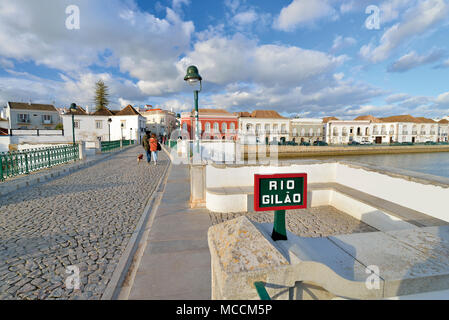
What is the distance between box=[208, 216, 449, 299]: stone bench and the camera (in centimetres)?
127

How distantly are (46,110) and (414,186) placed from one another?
67.0m

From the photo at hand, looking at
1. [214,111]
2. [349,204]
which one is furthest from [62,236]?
[214,111]

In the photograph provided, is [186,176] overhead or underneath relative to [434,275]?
underneath

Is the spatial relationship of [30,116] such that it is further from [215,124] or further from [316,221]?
[316,221]

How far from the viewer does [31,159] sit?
10.2 m

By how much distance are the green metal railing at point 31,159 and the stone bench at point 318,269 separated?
1060cm

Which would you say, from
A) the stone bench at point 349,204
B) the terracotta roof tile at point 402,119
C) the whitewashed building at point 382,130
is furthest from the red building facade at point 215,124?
the terracotta roof tile at point 402,119

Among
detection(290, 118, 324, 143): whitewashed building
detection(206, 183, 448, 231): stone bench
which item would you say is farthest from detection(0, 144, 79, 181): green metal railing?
detection(290, 118, 324, 143): whitewashed building

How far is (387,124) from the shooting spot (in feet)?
190

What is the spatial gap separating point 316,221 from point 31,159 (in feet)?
41.6
